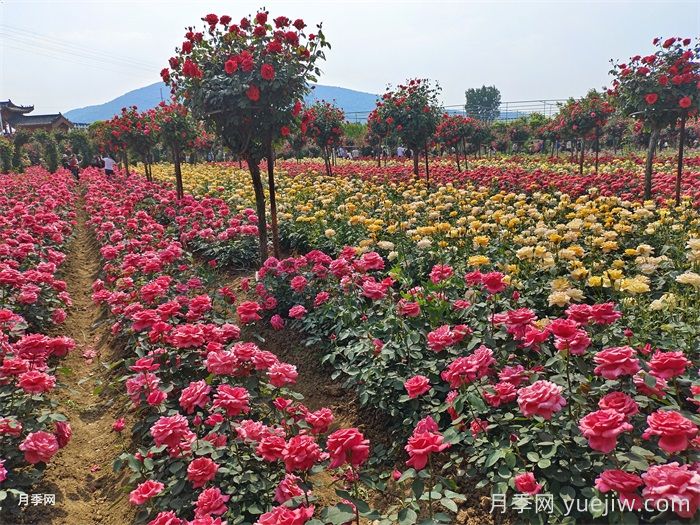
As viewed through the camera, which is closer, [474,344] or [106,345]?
[474,344]

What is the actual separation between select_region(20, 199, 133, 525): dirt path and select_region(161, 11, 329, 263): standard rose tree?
10.1ft

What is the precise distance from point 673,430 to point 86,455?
375 cm

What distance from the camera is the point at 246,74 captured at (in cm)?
568

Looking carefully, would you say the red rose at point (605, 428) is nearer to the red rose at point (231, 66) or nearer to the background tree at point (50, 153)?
the red rose at point (231, 66)

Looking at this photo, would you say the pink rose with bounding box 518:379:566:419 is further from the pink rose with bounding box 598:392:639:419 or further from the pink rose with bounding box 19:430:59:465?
the pink rose with bounding box 19:430:59:465

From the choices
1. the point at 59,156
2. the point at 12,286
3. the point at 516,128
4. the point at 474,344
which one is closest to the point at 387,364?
the point at 474,344

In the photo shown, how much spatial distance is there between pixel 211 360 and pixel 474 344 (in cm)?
161

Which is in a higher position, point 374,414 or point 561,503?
point 561,503

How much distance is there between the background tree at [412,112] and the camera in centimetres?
1277

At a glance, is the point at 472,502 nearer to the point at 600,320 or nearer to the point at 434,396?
the point at 434,396

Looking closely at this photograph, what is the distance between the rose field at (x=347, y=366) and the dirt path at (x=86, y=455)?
2cm

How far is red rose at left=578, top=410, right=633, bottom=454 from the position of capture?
5.58 feet

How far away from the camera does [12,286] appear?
16.0 ft

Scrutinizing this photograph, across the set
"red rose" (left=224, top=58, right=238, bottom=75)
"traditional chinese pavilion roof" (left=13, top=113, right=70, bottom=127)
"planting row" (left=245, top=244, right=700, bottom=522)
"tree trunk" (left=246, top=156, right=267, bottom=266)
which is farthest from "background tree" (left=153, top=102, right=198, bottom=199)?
"traditional chinese pavilion roof" (left=13, top=113, right=70, bottom=127)
